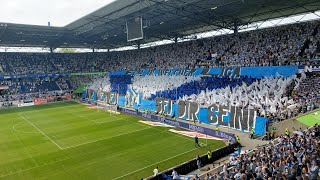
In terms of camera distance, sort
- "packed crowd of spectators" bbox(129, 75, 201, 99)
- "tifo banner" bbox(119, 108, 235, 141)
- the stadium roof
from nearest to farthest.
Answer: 1. "tifo banner" bbox(119, 108, 235, 141)
2. the stadium roof
3. "packed crowd of spectators" bbox(129, 75, 201, 99)

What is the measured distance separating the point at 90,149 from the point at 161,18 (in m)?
28.3

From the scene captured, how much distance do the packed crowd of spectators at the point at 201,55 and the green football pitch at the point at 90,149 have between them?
65.9 ft

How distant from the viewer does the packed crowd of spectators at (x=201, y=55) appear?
38.8 m

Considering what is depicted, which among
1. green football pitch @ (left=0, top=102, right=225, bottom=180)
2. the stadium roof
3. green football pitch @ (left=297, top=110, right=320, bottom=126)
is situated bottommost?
green football pitch @ (left=0, top=102, right=225, bottom=180)

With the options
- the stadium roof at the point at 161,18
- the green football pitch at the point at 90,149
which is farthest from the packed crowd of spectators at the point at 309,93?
the stadium roof at the point at 161,18

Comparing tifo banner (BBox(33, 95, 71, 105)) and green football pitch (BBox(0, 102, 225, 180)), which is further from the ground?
tifo banner (BBox(33, 95, 71, 105))

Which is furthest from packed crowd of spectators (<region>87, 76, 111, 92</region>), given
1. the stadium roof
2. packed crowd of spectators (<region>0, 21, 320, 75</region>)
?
the stadium roof

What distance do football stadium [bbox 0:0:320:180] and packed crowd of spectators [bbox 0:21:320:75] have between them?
266mm

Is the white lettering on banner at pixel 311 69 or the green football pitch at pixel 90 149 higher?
the white lettering on banner at pixel 311 69

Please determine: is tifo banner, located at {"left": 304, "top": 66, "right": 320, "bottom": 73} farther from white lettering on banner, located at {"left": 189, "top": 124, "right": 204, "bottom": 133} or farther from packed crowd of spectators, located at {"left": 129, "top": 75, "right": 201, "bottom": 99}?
packed crowd of spectators, located at {"left": 129, "top": 75, "right": 201, "bottom": 99}

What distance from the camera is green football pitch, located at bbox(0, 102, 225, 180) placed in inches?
814

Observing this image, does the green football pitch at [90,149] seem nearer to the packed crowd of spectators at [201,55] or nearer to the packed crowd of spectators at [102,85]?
the packed crowd of spectators at [201,55]

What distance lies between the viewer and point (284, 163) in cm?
1320

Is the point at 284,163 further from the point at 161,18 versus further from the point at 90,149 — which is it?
the point at 161,18
